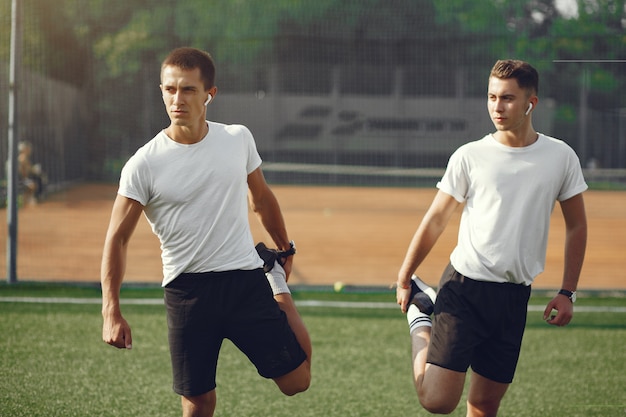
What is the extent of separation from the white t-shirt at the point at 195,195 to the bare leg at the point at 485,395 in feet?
4.66

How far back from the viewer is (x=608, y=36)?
11.1 m

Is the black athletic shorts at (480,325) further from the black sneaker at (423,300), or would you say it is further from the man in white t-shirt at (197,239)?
the man in white t-shirt at (197,239)

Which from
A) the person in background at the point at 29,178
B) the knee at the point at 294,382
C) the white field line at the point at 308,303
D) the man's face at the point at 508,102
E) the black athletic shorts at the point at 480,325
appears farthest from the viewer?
the person in background at the point at 29,178

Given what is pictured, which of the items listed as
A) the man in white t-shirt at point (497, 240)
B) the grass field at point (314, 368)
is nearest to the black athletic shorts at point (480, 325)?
the man in white t-shirt at point (497, 240)

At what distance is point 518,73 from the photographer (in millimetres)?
4156

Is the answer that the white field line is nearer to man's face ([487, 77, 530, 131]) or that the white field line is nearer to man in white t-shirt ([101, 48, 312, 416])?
man in white t-shirt ([101, 48, 312, 416])

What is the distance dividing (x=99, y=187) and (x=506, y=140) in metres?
14.8

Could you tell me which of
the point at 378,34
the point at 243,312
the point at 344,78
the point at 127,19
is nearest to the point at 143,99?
the point at 127,19

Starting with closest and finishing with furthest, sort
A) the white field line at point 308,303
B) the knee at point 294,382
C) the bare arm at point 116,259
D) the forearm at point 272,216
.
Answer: the bare arm at point 116,259 < the knee at point 294,382 < the forearm at point 272,216 < the white field line at point 308,303

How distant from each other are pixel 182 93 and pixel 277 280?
1.24 meters

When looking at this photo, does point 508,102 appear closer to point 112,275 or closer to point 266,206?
point 266,206

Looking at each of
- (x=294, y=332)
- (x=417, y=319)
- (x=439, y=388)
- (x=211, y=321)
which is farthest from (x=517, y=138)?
(x=211, y=321)

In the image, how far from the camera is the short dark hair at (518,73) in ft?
13.6

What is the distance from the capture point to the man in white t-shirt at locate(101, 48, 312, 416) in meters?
3.92
